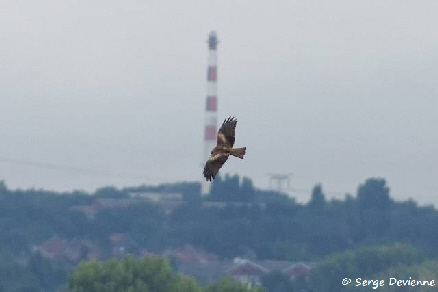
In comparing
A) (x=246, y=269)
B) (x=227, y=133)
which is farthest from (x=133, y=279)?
(x=227, y=133)

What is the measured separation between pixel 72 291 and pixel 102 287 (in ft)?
9.18

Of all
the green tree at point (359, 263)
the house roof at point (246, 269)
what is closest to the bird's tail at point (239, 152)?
the green tree at point (359, 263)

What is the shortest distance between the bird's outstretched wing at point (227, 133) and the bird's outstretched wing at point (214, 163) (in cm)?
21

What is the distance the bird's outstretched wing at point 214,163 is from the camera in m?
18.6

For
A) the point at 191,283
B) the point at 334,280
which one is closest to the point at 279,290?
the point at 334,280

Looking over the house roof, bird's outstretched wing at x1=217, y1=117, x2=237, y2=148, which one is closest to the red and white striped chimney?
the house roof

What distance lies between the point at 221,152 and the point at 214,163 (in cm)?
14

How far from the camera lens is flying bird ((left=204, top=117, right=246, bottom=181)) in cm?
1853

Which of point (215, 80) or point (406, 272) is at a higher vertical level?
point (215, 80)

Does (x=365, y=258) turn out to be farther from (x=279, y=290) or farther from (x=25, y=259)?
(x=25, y=259)

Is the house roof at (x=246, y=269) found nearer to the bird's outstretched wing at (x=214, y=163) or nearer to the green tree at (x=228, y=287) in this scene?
the green tree at (x=228, y=287)

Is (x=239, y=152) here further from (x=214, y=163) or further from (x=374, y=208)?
(x=374, y=208)

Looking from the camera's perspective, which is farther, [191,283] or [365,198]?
[365,198]

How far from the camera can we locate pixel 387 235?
18888cm
